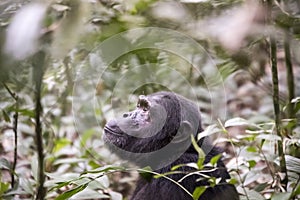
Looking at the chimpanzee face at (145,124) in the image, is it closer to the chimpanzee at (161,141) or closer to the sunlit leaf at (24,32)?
the chimpanzee at (161,141)

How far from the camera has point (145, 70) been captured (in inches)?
137

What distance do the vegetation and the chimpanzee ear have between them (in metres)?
0.20

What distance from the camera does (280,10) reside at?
9.24ft

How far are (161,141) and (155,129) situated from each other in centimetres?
11

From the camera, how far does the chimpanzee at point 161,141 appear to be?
2717mm

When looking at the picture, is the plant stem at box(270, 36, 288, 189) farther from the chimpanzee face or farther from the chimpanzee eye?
the chimpanzee eye

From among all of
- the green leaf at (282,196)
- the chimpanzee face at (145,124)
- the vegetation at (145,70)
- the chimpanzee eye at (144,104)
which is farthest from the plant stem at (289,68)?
the green leaf at (282,196)

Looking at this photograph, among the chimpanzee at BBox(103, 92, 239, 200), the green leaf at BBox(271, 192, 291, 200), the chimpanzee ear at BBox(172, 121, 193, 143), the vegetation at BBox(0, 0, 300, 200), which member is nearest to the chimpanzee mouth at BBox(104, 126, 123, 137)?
the chimpanzee at BBox(103, 92, 239, 200)

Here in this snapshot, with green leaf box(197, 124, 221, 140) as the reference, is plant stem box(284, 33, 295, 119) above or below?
below

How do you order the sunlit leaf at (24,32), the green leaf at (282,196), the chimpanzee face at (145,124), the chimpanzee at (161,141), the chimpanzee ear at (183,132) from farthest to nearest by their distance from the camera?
the chimpanzee face at (145,124)
the chimpanzee ear at (183,132)
the chimpanzee at (161,141)
the green leaf at (282,196)
the sunlit leaf at (24,32)

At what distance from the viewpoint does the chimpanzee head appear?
2934mm

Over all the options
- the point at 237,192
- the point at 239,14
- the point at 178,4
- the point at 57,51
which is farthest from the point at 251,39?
the point at 57,51

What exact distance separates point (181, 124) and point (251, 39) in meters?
0.69

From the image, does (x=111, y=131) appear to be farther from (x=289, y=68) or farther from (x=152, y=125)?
(x=289, y=68)
